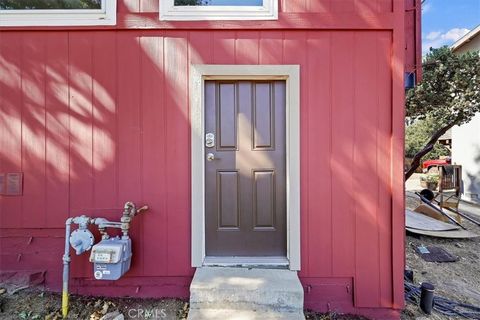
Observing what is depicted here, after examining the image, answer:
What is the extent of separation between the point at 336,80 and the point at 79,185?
2.27 meters

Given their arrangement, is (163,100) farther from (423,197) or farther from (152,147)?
(423,197)

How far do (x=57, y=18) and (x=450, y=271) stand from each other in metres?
4.60

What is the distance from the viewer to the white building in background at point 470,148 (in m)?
7.67

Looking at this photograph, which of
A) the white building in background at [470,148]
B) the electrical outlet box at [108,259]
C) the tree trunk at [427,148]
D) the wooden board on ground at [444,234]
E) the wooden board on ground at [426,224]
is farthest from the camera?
the white building in background at [470,148]

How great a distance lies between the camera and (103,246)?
200cm

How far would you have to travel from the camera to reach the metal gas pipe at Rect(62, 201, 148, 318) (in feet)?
6.48

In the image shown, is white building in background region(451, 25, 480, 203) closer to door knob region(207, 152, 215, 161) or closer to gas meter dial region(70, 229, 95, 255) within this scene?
door knob region(207, 152, 215, 161)

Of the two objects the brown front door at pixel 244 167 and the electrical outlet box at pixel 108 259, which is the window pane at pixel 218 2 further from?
the electrical outlet box at pixel 108 259

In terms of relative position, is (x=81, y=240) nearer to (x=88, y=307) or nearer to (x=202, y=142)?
(x=88, y=307)

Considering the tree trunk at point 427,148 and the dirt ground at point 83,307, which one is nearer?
the dirt ground at point 83,307

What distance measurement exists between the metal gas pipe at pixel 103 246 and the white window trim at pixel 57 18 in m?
1.51

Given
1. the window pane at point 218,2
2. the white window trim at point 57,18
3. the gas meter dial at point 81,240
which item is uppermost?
the window pane at point 218,2

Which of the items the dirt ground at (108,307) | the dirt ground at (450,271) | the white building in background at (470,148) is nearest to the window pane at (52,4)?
the dirt ground at (108,307)

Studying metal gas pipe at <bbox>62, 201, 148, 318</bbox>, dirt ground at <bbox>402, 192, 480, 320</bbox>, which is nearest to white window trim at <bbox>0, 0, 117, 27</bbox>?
metal gas pipe at <bbox>62, 201, 148, 318</bbox>
